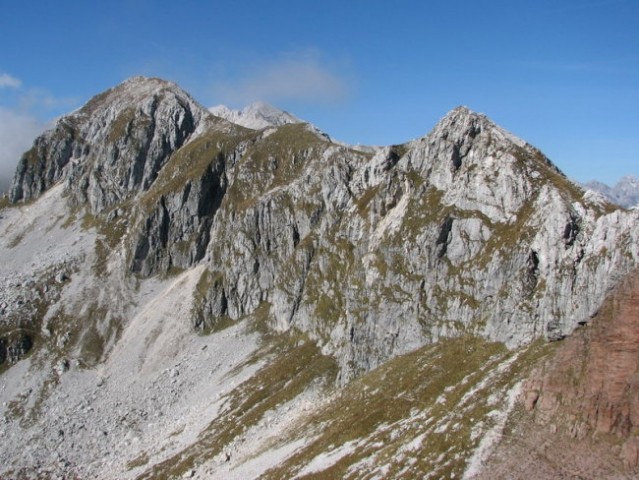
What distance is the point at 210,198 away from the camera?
473 ft

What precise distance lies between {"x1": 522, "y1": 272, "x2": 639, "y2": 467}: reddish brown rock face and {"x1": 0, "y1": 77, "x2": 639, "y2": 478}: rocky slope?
14.9ft

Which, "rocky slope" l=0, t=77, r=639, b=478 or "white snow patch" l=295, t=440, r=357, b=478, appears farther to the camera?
"rocky slope" l=0, t=77, r=639, b=478

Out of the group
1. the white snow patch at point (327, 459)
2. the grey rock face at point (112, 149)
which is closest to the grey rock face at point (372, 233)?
the grey rock face at point (112, 149)

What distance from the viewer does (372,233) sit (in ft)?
308

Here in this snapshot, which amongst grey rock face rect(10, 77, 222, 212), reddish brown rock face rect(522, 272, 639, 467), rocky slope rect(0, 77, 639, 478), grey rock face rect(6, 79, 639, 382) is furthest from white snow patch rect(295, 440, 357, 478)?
grey rock face rect(10, 77, 222, 212)

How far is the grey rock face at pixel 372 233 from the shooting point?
62625 mm

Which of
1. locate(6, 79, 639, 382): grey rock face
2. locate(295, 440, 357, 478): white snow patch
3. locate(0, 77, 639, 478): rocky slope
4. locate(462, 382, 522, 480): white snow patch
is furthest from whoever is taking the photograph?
locate(6, 79, 639, 382): grey rock face

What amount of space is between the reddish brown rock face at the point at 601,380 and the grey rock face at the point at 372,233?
9405 mm

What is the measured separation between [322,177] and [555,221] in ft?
198

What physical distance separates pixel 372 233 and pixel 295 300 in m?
22.7

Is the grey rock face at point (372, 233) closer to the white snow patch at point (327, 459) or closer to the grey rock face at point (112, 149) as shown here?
the grey rock face at point (112, 149)

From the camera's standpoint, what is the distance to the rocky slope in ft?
190

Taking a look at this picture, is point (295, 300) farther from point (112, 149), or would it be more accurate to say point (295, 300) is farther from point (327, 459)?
point (112, 149)

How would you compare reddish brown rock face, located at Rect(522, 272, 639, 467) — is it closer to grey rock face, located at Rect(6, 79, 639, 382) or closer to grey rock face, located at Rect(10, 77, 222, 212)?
grey rock face, located at Rect(6, 79, 639, 382)
